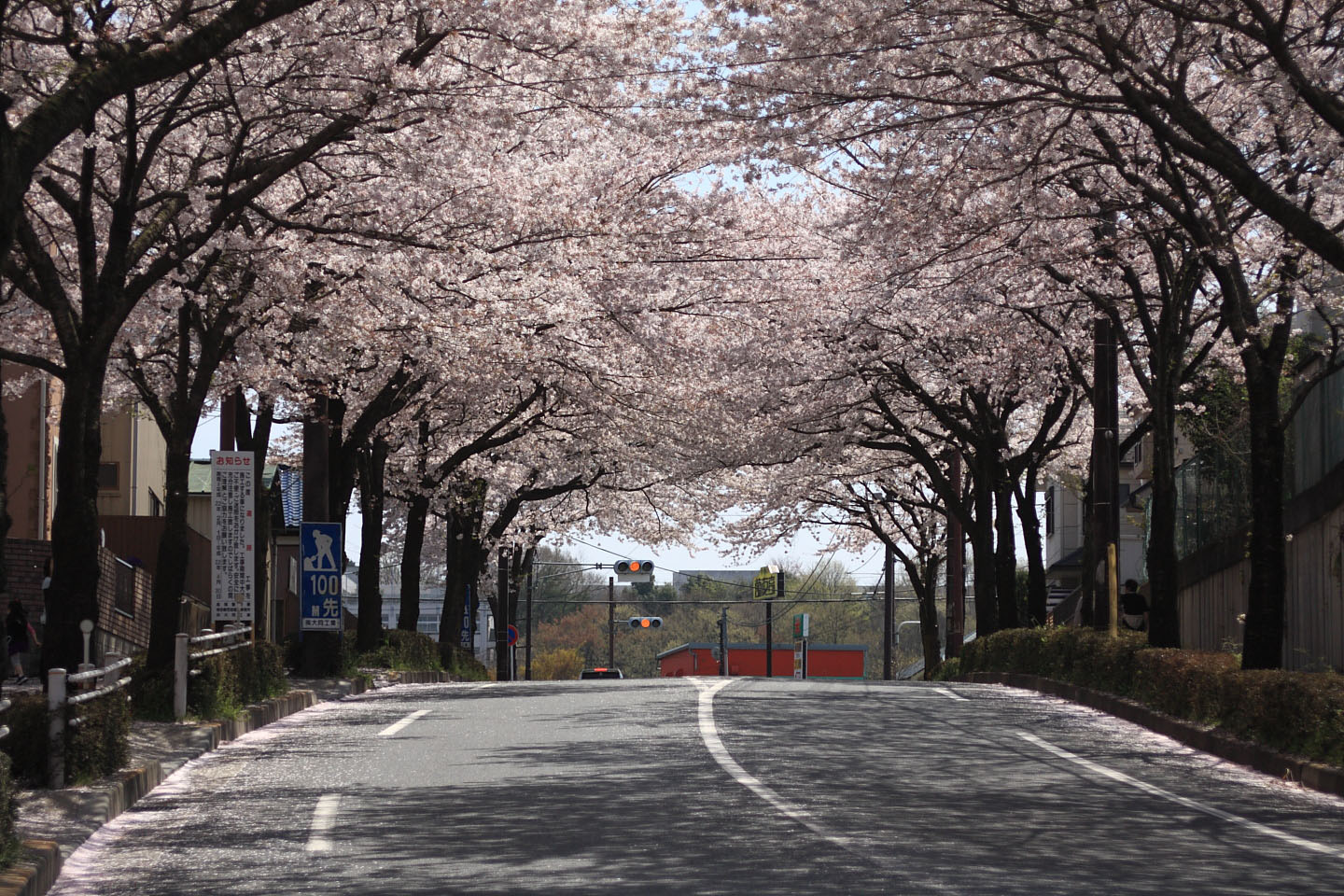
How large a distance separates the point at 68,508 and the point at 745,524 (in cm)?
3546

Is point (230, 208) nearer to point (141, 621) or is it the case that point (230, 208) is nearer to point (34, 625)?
point (34, 625)

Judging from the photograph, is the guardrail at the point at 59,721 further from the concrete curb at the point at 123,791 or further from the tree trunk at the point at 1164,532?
the tree trunk at the point at 1164,532

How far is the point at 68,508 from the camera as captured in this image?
1420 cm

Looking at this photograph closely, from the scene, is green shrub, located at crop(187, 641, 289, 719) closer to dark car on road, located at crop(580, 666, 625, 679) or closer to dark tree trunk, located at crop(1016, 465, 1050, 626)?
dark tree trunk, located at crop(1016, 465, 1050, 626)

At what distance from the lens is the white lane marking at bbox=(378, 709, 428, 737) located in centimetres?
1529

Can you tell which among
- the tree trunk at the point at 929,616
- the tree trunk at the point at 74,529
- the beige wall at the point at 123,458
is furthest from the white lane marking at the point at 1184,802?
the tree trunk at the point at 929,616

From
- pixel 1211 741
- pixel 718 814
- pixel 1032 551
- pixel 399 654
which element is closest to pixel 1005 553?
pixel 1032 551

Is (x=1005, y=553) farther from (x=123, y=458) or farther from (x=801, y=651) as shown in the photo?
(x=801, y=651)

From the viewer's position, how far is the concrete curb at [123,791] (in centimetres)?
728

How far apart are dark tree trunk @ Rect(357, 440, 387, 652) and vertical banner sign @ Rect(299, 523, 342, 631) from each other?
219 inches

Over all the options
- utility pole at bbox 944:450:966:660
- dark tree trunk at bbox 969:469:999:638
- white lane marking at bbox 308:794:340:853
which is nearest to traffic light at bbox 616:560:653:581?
utility pole at bbox 944:450:966:660

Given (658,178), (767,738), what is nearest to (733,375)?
(658,178)

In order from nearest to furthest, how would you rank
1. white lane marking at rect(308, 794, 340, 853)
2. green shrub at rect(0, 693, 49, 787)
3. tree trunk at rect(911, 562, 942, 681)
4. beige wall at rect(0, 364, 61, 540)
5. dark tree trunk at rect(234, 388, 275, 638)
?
white lane marking at rect(308, 794, 340, 853) → green shrub at rect(0, 693, 49, 787) → dark tree trunk at rect(234, 388, 275, 638) → beige wall at rect(0, 364, 61, 540) → tree trunk at rect(911, 562, 942, 681)

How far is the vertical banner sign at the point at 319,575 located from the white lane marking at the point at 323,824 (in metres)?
13.5
